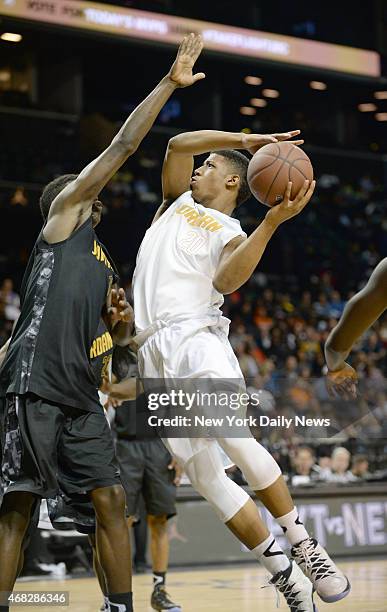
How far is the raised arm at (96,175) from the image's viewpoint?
4.41 metres

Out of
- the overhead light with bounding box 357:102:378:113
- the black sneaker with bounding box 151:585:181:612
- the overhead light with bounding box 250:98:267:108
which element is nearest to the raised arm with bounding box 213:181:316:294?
the black sneaker with bounding box 151:585:181:612

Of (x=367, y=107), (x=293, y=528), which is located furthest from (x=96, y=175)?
(x=367, y=107)

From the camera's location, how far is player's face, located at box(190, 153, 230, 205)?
17.3 feet

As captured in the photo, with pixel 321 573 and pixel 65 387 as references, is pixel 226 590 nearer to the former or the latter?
pixel 321 573

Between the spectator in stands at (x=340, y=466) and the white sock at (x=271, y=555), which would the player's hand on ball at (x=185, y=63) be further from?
the spectator in stands at (x=340, y=466)

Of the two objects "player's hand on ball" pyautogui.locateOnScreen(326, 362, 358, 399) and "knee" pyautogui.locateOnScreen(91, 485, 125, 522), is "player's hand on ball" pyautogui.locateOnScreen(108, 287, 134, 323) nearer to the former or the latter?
"knee" pyautogui.locateOnScreen(91, 485, 125, 522)

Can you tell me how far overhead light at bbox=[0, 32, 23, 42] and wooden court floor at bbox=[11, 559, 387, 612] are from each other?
10.8 meters

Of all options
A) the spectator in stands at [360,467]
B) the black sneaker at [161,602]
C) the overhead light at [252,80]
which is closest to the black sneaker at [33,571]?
the black sneaker at [161,602]

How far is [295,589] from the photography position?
4488mm

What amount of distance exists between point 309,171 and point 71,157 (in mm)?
13782

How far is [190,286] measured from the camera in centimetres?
497

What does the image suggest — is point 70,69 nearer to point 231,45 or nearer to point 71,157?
point 71,157

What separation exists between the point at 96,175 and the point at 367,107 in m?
20.5

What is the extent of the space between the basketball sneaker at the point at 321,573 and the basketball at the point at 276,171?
1.57 m
